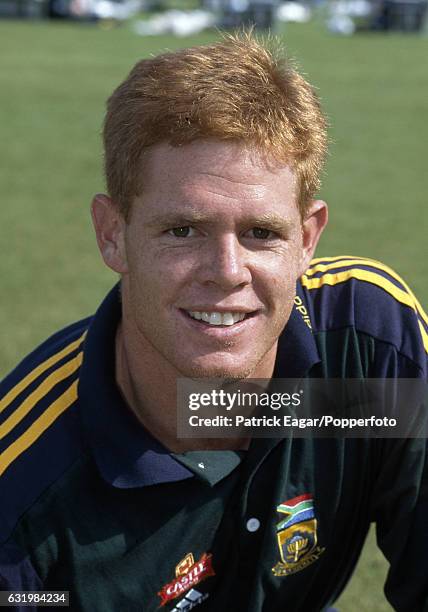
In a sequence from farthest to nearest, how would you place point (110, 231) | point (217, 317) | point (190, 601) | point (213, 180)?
point (190, 601) → point (110, 231) → point (217, 317) → point (213, 180)

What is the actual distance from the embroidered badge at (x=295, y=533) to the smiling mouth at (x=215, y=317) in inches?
21.9

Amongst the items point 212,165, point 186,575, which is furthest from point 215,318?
point 186,575

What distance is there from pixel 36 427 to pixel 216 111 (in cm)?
86

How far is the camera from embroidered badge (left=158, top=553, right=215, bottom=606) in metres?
2.43

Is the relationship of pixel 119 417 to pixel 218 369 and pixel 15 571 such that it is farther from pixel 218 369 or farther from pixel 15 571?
pixel 15 571

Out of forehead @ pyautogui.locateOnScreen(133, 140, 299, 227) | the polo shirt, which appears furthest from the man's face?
the polo shirt

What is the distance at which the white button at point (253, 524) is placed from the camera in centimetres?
246

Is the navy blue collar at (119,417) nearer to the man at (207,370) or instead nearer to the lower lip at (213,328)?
the man at (207,370)

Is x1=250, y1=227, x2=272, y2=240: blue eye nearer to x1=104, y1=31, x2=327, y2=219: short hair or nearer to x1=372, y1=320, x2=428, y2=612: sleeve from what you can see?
x1=104, y1=31, x2=327, y2=219: short hair

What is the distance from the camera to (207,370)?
7.36ft

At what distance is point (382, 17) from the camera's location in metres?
29.2

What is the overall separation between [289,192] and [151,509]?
824mm

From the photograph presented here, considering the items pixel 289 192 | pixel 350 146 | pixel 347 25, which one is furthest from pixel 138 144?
pixel 347 25

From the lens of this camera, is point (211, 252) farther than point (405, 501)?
No
